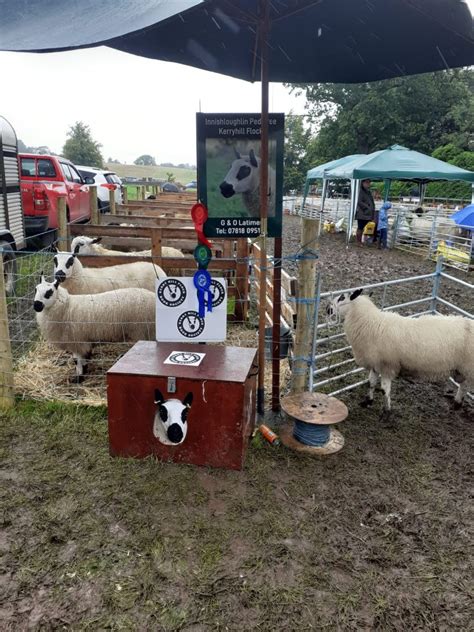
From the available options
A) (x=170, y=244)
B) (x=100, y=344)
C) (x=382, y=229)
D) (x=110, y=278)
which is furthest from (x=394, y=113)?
(x=100, y=344)

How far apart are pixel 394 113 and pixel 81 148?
36383 millimetres

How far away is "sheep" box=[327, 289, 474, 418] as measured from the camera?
14.1ft

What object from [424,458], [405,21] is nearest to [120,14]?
[405,21]

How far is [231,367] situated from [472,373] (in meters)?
2.38

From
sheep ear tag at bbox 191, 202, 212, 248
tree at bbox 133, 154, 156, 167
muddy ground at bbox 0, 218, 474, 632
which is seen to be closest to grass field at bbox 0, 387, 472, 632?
muddy ground at bbox 0, 218, 474, 632

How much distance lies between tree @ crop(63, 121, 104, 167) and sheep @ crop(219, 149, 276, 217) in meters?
55.9

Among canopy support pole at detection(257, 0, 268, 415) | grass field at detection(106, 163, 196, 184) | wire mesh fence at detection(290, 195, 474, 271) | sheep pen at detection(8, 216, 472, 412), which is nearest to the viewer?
canopy support pole at detection(257, 0, 268, 415)

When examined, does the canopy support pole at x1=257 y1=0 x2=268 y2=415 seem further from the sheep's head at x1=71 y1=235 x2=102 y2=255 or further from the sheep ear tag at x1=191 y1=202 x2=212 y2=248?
the sheep's head at x1=71 y1=235 x2=102 y2=255

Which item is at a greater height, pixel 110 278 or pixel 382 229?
pixel 382 229

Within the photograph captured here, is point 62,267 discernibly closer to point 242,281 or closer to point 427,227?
point 242,281

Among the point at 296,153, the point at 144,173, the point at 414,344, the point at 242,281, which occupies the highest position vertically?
the point at 144,173

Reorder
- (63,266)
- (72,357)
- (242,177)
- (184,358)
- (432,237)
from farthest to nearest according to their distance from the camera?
1. (432,237)
2. (63,266)
3. (72,357)
4. (242,177)
5. (184,358)

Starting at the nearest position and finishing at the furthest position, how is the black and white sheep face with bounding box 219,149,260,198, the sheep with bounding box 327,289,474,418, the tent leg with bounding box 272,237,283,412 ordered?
the black and white sheep face with bounding box 219,149,260,198 → the tent leg with bounding box 272,237,283,412 → the sheep with bounding box 327,289,474,418

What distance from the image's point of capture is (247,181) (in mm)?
3711
